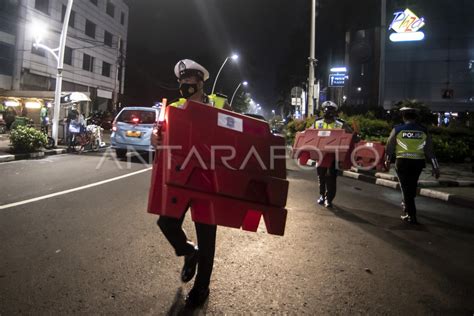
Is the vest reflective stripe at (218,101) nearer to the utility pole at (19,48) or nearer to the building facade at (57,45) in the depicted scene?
the building facade at (57,45)

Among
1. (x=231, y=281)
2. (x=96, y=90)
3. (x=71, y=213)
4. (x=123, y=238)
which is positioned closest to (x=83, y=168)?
(x=71, y=213)

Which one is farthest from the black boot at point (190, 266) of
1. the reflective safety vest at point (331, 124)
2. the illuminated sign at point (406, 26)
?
the illuminated sign at point (406, 26)

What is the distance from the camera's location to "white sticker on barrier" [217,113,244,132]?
282cm

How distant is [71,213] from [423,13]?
36.4m

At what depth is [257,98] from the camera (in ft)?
363

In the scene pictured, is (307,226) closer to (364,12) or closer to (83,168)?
(83,168)

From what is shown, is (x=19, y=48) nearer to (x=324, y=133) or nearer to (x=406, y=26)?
(x=324, y=133)

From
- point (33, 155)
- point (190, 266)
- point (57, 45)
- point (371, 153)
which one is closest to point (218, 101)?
point (190, 266)

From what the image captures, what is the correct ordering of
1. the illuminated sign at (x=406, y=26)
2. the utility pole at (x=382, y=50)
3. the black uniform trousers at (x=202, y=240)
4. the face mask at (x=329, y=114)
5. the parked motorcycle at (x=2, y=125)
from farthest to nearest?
1. the utility pole at (x=382, y=50)
2. the illuminated sign at (x=406, y=26)
3. the parked motorcycle at (x=2, y=125)
4. the face mask at (x=329, y=114)
5. the black uniform trousers at (x=202, y=240)

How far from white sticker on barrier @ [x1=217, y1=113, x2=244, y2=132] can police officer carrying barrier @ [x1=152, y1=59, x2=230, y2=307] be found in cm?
44

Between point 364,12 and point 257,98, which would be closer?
point 364,12

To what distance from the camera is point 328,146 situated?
7273 mm

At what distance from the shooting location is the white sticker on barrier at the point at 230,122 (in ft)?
9.26

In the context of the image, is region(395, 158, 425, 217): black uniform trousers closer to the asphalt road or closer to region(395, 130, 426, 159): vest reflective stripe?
region(395, 130, 426, 159): vest reflective stripe
